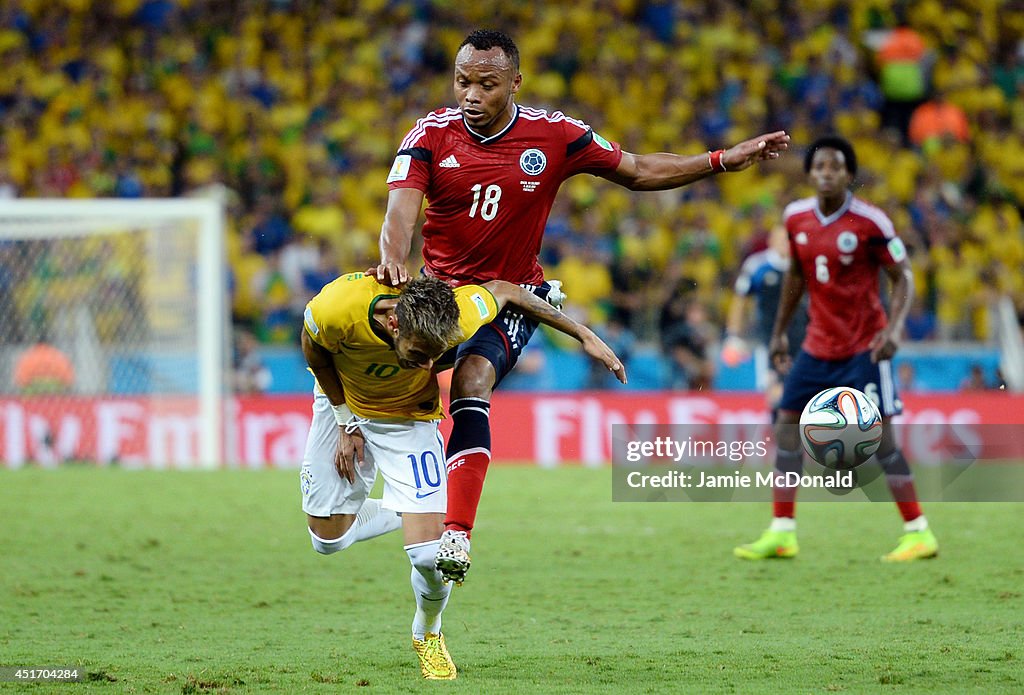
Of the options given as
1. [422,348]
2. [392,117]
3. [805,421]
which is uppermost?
[392,117]

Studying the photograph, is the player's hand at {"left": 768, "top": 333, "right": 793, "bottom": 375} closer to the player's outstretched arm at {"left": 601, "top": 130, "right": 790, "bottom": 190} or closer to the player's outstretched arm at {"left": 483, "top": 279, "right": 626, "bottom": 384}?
the player's outstretched arm at {"left": 601, "top": 130, "right": 790, "bottom": 190}

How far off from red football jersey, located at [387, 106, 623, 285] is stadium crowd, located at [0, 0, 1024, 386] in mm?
9429

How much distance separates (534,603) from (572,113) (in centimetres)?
1328

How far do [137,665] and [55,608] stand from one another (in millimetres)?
1676

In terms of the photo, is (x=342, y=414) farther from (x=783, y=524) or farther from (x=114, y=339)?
(x=114, y=339)

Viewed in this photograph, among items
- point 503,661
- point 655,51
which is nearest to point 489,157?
point 503,661

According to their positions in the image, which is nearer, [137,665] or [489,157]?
[137,665]

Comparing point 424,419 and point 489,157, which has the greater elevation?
point 489,157

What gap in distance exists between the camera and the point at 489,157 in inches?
254

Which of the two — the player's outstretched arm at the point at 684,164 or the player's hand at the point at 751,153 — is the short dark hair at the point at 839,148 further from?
the player's hand at the point at 751,153

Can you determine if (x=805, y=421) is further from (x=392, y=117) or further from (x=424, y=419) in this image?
(x=392, y=117)

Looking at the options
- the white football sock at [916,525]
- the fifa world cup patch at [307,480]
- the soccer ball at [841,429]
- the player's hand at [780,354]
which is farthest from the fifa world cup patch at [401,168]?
the white football sock at [916,525]

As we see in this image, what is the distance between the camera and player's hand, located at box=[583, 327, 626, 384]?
19.5 feet

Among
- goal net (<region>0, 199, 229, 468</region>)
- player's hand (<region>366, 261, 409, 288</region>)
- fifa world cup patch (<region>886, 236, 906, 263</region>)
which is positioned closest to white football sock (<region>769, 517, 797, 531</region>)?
fifa world cup patch (<region>886, 236, 906, 263</region>)
